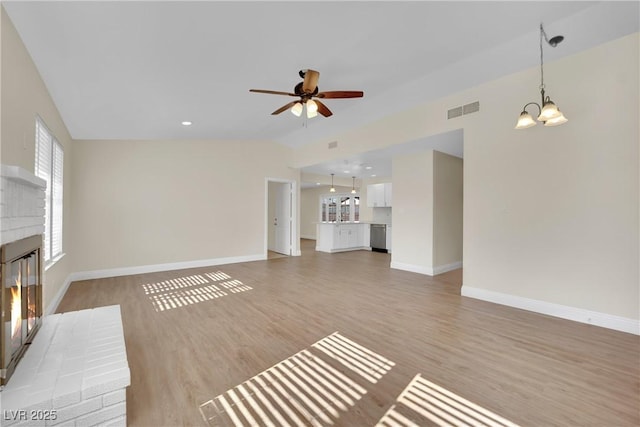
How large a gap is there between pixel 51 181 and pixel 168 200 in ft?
7.71

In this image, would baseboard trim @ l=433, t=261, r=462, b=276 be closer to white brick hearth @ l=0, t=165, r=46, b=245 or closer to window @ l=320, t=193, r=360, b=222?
window @ l=320, t=193, r=360, b=222

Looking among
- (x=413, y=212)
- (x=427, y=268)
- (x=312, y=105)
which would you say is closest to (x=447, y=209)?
(x=413, y=212)

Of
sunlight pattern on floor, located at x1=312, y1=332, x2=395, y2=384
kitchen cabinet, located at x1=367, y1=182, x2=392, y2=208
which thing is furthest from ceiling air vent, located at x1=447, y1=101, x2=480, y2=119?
kitchen cabinet, located at x1=367, y1=182, x2=392, y2=208

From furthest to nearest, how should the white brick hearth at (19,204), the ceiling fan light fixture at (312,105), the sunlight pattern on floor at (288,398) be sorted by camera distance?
the ceiling fan light fixture at (312,105) → the sunlight pattern on floor at (288,398) → the white brick hearth at (19,204)

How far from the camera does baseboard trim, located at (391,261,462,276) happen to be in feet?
18.2

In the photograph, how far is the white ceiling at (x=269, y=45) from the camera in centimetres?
234

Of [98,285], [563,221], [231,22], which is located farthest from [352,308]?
[98,285]

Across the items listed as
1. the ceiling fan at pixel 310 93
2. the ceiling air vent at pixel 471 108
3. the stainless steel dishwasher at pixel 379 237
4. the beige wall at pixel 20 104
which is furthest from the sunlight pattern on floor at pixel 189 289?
the stainless steel dishwasher at pixel 379 237

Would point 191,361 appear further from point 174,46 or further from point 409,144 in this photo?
point 409,144

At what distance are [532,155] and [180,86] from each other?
4.46 m

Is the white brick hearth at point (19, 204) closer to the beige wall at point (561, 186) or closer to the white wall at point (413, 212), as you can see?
the beige wall at point (561, 186)

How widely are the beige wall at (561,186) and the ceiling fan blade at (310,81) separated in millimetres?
2205

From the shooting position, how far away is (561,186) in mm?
3324

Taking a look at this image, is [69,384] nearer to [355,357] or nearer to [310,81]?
[355,357]
